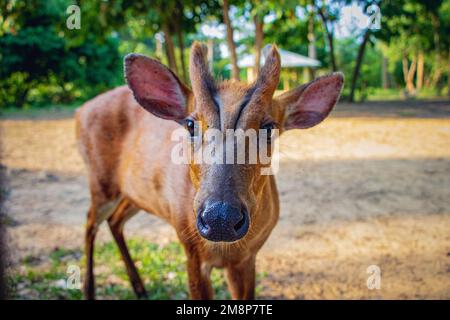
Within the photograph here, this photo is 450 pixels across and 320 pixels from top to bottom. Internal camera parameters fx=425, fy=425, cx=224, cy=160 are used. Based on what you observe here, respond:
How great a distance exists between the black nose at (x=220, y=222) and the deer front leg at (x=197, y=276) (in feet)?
3.44

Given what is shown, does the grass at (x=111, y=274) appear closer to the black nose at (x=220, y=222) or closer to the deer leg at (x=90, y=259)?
the deer leg at (x=90, y=259)

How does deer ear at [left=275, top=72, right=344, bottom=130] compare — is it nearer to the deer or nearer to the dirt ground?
the deer

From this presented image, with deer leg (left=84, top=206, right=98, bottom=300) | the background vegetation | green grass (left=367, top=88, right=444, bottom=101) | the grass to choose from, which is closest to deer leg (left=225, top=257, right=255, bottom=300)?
the grass

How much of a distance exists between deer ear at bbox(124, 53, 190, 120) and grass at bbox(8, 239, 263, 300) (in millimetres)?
1936

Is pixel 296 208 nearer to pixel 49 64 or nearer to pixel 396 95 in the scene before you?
pixel 49 64

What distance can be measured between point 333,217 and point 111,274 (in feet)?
10.2

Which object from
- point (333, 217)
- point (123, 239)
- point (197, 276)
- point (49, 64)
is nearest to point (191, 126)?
point (197, 276)

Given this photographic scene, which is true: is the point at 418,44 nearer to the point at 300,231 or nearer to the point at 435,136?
the point at 435,136

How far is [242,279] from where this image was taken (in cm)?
345

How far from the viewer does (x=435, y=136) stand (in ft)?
37.5

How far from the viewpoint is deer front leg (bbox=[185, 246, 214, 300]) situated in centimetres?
321

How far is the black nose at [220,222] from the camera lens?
2156 mm

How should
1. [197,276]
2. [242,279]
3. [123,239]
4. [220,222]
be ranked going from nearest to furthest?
[220,222], [197,276], [242,279], [123,239]

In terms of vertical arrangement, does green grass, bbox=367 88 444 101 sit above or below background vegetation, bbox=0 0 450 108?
below
